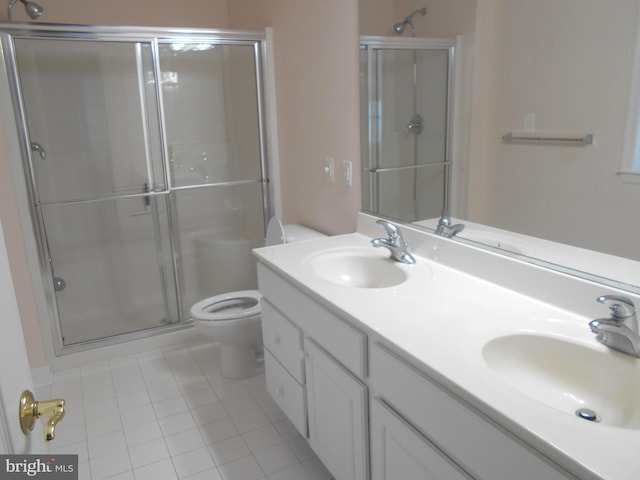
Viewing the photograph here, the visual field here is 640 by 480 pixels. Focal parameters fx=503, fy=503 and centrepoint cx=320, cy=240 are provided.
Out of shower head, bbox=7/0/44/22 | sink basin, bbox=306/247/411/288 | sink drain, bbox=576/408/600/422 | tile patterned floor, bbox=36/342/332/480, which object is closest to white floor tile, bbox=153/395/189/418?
tile patterned floor, bbox=36/342/332/480

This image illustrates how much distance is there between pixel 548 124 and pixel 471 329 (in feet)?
2.09

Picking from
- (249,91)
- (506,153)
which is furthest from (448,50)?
(249,91)

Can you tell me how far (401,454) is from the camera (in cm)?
131

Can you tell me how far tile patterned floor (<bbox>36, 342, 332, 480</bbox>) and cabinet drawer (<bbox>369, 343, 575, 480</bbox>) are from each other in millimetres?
902

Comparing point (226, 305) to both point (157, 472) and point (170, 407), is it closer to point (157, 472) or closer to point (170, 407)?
point (170, 407)

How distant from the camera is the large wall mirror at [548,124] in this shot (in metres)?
1.28

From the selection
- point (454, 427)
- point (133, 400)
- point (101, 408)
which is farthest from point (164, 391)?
point (454, 427)

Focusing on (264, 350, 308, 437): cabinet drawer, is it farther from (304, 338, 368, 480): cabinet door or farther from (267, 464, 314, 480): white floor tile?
(267, 464, 314, 480): white floor tile

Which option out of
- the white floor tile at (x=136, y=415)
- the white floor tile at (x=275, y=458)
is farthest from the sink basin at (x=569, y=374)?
the white floor tile at (x=136, y=415)

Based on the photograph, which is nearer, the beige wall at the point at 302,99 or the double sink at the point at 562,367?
the double sink at the point at 562,367

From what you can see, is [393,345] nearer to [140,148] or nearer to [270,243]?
[270,243]

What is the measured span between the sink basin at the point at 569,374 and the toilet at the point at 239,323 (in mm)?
1474

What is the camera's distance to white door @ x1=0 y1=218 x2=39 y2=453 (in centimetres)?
71

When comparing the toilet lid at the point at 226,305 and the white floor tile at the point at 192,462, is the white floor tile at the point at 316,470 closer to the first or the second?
the white floor tile at the point at 192,462
